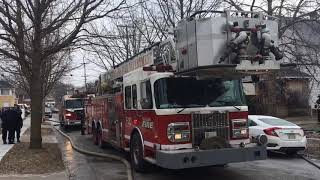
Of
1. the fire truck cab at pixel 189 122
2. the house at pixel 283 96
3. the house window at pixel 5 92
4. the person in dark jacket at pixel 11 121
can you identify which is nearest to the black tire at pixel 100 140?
the person in dark jacket at pixel 11 121

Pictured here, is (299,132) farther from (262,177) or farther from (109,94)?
(109,94)

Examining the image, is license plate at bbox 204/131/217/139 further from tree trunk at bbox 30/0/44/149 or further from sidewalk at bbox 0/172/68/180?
tree trunk at bbox 30/0/44/149

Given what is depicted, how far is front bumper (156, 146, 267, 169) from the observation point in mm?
10336

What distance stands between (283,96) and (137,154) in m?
31.2

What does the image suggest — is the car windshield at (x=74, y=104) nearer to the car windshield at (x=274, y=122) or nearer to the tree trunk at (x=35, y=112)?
the tree trunk at (x=35, y=112)

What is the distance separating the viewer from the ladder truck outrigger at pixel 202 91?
10.3 metres

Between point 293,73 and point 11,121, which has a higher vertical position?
point 293,73

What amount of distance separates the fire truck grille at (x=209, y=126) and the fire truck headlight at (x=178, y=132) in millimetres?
151

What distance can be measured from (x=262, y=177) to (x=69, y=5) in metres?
9.09

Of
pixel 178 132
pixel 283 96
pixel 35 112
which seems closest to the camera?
pixel 178 132

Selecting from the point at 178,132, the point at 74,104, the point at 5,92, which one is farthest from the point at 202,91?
the point at 5,92

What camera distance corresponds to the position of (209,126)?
1108cm

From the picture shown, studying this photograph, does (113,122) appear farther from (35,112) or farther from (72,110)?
(72,110)

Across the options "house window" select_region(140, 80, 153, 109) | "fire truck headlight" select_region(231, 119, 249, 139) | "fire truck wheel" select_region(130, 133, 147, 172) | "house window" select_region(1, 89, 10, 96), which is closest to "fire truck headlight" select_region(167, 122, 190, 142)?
"house window" select_region(140, 80, 153, 109)
